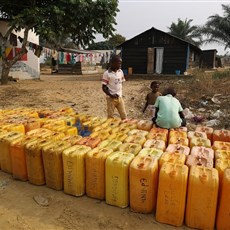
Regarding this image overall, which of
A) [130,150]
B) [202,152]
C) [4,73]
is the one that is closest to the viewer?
[202,152]

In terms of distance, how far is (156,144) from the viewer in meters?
3.41

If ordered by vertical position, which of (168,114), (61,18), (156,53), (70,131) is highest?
(61,18)

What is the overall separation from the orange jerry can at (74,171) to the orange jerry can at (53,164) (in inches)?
3.5

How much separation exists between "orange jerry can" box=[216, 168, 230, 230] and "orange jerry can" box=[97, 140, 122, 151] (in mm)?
1272

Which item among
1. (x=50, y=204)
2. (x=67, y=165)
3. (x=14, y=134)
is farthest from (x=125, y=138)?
(x=14, y=134)

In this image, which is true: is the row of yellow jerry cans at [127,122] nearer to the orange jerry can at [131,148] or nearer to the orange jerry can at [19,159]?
the orange jerry can at [131,148]

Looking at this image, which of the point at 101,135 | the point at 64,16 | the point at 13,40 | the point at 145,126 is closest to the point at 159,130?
the point at 145,126

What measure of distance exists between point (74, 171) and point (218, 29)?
1060 inches

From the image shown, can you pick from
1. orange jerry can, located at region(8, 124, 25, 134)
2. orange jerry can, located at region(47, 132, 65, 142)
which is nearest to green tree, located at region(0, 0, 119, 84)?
orange jerry can, located at region(8, 124, 25, 134)

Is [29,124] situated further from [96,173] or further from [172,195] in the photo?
[172,195]

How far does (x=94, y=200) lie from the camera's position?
9.99ft

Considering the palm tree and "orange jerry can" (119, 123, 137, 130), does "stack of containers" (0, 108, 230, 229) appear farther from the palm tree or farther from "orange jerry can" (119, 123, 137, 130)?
the palm tree

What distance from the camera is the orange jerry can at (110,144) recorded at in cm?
330

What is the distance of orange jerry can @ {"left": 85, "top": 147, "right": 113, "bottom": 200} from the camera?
2.98 meters
